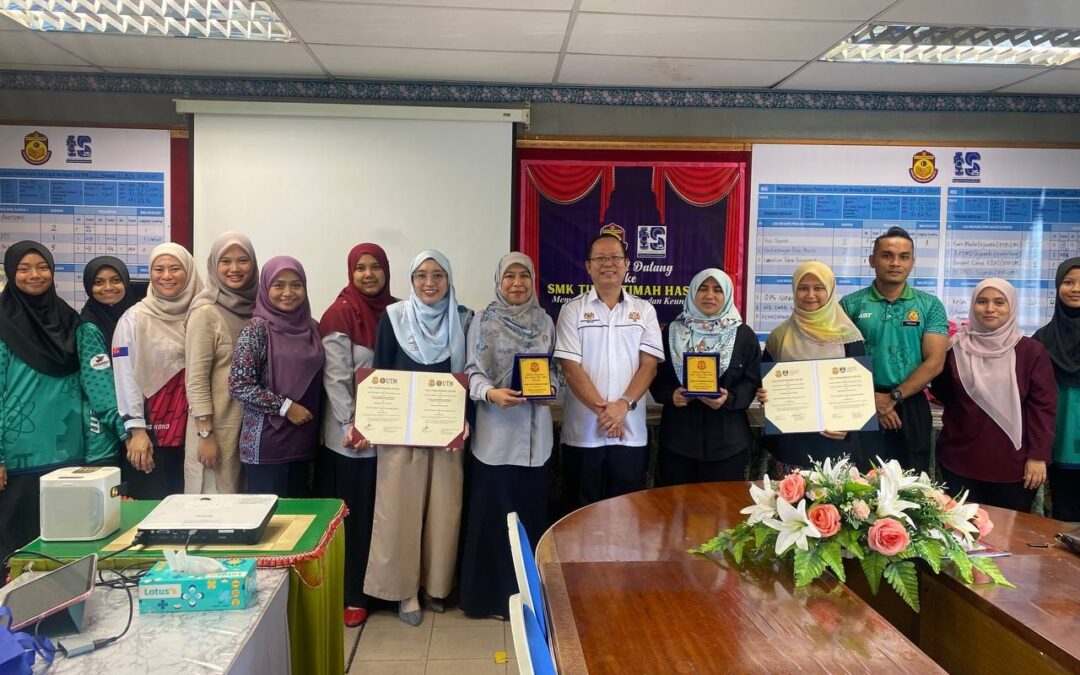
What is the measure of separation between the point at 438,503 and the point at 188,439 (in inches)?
43.0

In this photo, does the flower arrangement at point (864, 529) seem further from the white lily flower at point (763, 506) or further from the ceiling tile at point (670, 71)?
the ceiling tile at point (670, 71)

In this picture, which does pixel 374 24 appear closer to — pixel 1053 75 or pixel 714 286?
pixel 714 286

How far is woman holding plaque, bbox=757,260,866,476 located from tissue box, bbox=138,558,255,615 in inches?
91.3

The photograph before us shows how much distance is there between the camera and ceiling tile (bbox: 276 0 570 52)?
2969mm

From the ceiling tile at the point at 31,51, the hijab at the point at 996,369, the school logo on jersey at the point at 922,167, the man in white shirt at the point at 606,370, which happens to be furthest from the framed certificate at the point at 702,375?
the ceiling tile at the point at 31,51

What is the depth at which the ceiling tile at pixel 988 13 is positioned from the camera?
282 centimetres

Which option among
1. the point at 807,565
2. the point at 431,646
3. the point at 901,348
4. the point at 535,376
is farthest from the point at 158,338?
the point at 901,348

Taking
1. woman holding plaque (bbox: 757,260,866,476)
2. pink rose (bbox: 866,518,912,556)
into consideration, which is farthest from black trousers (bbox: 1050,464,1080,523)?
pink rose (bbox: 866,518,912,556)

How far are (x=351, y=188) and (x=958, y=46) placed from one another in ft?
10.8

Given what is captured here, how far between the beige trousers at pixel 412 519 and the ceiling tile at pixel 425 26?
189 cm

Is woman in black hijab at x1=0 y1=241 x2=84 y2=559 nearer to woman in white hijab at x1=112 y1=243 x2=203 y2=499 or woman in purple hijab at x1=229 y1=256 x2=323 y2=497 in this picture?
woman in white hijab at x1=112 y1=243 x2=203 y2=499

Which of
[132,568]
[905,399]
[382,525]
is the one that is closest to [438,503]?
[382,525]

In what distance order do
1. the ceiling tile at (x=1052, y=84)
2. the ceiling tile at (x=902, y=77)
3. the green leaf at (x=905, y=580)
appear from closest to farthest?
1. the green leaf at (x=905, y=580)
2. the ceiling tile at (x=902, y=77)
3. the ceiling tile at (x=1052, y=84)

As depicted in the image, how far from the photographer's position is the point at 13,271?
279 cm
